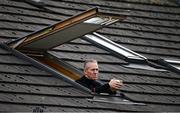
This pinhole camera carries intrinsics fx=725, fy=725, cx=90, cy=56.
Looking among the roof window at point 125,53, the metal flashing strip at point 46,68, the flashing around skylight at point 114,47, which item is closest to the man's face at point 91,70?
the metal flashing strip at point 46,68

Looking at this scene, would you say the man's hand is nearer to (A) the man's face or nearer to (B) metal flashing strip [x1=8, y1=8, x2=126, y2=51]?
(A) the man's face

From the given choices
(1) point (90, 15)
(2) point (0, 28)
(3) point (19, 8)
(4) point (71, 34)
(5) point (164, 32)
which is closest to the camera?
(1) point (90, 15)

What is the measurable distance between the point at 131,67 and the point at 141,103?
106 cm

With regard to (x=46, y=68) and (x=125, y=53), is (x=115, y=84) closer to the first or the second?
(x=46, y=68)

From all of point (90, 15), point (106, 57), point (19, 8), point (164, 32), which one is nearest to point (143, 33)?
point (164, 32)

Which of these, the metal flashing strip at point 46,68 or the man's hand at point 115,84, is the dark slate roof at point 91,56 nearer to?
the metal flashing strip at point 46,68

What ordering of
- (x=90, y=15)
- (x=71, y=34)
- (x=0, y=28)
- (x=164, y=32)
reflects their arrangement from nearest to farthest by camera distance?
(x=90, y=15) < (x=71, y=34) < (x=0, y=28) < (x=164, y=32)

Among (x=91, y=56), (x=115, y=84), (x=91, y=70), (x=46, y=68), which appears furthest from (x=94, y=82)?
(x=91, y=56)

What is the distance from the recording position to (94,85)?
9047 mm

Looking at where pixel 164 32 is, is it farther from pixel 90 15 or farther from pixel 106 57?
pixel 90 15

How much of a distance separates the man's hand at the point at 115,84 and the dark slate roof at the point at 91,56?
0.25 metres

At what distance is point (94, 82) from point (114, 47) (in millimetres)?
1603

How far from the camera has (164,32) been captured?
11.5 metres

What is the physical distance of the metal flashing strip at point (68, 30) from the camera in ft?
28.9
